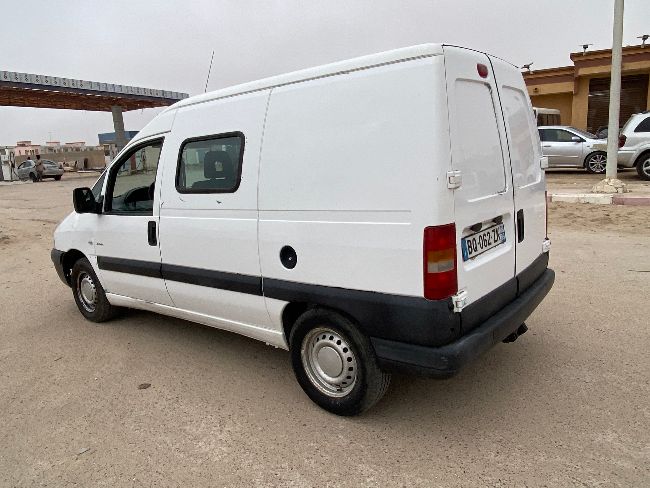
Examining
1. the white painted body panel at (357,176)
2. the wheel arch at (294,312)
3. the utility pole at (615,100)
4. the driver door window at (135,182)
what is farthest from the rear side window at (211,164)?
the utility pole at (615,100)

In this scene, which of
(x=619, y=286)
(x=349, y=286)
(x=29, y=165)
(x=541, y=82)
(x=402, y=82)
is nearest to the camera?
(x=402, y=82)

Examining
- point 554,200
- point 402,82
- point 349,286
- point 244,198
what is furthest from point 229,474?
point 554,200

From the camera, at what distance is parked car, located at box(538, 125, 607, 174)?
1454 cm

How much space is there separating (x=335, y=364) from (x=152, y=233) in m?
1.89

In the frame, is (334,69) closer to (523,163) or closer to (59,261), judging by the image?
(523,163)

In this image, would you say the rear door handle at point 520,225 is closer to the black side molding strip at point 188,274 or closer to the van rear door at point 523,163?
the van rear door at point 523,163

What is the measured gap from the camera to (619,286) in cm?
496

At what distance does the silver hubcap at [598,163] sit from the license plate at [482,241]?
1394cm

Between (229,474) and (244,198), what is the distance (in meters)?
1.63

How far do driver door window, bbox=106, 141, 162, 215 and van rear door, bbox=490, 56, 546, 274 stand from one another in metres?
2.60

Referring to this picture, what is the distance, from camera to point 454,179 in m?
2.37

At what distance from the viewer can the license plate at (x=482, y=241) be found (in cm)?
255

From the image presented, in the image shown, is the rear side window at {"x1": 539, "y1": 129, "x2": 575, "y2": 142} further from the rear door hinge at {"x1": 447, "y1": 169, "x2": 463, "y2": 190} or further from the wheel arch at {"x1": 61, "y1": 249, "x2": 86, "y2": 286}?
the rear door hinge at {"x1": 447, "y1": 169, "x2": 463, "y2": 190}

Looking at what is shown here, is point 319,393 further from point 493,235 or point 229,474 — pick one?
point 493,235
